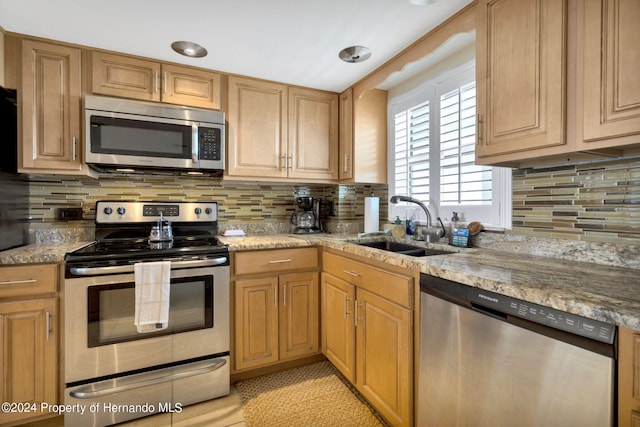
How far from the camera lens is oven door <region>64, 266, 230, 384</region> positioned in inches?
61.6

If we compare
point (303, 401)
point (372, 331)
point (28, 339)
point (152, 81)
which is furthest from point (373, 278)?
point (152, 81)

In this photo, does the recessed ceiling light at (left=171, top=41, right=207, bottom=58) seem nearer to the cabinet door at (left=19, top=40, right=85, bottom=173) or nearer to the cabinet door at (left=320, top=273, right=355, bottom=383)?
the cabinet door at (left=19, top=40, right=85, bottom=173)

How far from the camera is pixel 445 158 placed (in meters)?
2.04

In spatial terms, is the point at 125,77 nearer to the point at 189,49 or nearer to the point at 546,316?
the point at 189,49

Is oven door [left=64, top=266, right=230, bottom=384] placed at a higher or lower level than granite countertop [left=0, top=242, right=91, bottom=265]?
lower

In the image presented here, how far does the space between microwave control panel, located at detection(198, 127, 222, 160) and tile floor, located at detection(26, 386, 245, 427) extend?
1559mm

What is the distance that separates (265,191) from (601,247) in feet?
7.19

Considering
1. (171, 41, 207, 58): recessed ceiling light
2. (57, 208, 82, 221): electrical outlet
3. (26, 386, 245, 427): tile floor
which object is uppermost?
(171, 41, 207, 58): recessed ceiling light

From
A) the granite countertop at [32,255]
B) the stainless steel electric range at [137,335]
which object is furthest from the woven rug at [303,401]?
the granite countertop at [32,255]

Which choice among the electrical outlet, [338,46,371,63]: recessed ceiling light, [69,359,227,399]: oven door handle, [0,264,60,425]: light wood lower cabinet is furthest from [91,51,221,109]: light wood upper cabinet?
[69,359,227,399]: oven door handle

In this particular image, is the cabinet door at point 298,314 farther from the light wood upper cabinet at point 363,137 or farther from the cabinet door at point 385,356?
the light wood upper cabinet at point 363,137

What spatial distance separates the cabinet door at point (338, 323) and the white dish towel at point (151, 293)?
3.21 ft

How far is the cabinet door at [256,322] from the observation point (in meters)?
1.93

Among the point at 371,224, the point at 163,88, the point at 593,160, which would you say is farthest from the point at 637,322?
the point at 163,88
